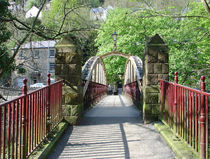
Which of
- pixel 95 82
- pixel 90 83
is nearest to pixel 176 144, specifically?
→ pixel 90 83

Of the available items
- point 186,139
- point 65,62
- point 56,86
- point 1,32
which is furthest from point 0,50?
point 186,139

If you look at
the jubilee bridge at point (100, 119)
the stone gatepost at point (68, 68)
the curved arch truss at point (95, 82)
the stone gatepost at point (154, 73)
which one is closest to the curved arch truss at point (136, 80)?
the curved arch truss at point (95, 82)

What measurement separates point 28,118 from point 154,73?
3.41 m

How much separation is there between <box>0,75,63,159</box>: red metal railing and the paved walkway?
0.45 meters

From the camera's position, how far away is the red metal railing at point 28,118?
2406 millimetres

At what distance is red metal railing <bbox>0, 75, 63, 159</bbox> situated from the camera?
241 centimetres

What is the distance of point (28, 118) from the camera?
3.04 m

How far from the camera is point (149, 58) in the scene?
5.41 metres

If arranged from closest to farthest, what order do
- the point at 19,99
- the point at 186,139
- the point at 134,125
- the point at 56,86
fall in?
the point at 19,99 → the point at 186,139 → the point at 56,86 → the point at 134,125

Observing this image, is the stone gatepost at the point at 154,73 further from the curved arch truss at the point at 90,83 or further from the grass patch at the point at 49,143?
the curved arch truss at the point at 90,83

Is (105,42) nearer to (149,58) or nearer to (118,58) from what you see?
(118,58)

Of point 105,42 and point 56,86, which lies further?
point 105,42

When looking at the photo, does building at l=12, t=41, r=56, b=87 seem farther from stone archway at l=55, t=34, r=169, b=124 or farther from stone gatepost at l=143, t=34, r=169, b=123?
stone gatepost at l=143, t=34, r=169, b=123

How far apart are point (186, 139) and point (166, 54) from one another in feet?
8.31
